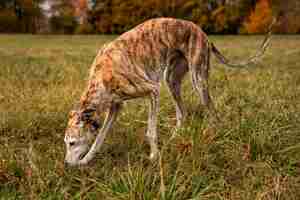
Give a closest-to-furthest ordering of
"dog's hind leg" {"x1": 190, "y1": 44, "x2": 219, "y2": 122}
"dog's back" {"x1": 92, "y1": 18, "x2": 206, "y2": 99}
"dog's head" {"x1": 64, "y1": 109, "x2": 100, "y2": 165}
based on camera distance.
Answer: "dog's head" {"x1": 64, "y1": 109, "x2": 100, "y2": 165}
"dog's back" {"x1": 92, "y1": 18, "x2": 206, "y2": 99}
"dog's hind leg" {"x1": 190, "y1": 44, "x2": 219, "y2": 122}

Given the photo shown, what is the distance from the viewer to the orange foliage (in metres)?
44.9

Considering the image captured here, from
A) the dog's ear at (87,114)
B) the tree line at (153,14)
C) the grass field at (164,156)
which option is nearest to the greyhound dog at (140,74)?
the dog's ear at (87,114)

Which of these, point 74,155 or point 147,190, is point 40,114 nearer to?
point 74,155

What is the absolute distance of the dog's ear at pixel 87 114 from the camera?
4.37 m

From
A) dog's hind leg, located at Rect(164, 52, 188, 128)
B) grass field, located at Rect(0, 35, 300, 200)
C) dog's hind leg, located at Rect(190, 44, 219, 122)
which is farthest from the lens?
dog's hind leg, located at Rect(164, 52, 188, 128)

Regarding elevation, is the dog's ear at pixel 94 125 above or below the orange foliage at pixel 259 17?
below

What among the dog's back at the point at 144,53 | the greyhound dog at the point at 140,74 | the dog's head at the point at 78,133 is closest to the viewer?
the dog's head at the point at 78,133

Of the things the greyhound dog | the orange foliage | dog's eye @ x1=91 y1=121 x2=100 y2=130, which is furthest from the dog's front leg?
the orange foliage

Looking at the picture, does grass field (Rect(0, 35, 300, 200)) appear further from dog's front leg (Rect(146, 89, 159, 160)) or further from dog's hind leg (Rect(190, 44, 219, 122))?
dog's hind leg (Rect(190, 44, 219, 122))

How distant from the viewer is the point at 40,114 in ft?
20.1

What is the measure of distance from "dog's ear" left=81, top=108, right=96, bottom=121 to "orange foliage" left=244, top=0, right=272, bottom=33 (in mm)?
42544

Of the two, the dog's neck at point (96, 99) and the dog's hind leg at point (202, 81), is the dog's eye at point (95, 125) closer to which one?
the dog's neck at point (96, 99)

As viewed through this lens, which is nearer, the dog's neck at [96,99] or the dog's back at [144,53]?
the dog's neck at [96,99]

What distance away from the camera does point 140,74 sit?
4922 mm
